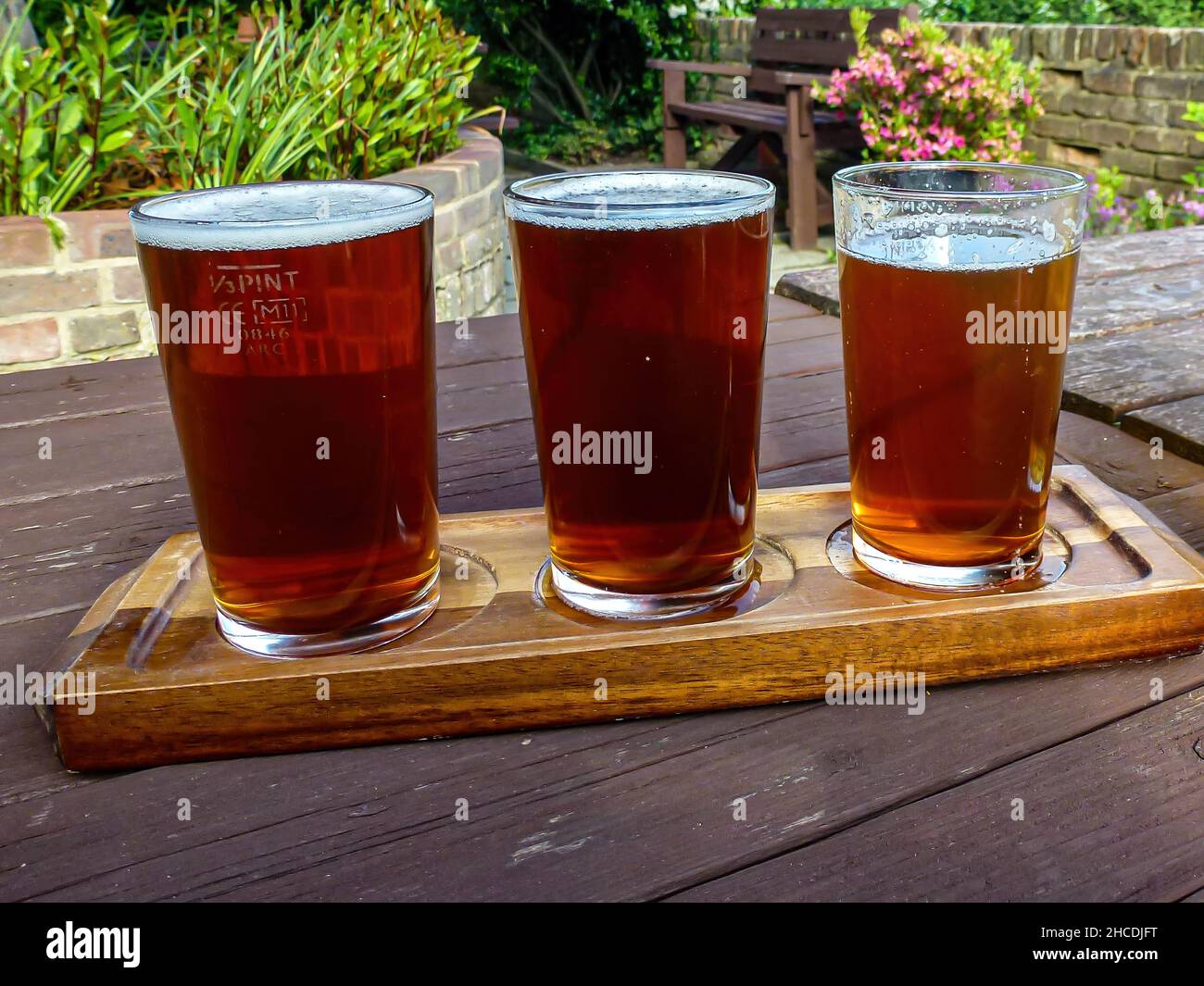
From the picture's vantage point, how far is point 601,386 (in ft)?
2.81

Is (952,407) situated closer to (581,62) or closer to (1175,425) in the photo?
(1175,425)

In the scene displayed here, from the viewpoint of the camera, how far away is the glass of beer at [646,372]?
2.70ft

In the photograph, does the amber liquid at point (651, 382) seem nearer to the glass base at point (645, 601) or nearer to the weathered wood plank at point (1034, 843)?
the glass base at point (645, 601)

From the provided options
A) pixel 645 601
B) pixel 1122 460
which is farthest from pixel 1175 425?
pixel 645 601

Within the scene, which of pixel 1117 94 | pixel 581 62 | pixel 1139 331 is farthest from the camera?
pixel 581 62

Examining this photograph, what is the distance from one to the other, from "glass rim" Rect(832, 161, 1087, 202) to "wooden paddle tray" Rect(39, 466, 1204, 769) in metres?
0.31

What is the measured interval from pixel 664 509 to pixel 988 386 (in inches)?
11.0

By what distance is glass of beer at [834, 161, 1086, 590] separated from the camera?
0.88m

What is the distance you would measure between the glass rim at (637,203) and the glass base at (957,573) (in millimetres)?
333

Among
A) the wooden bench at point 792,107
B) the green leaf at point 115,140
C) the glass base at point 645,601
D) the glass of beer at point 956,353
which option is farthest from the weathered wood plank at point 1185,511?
the wooden bench at point 792,107

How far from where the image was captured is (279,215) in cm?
84

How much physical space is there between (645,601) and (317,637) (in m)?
0.26

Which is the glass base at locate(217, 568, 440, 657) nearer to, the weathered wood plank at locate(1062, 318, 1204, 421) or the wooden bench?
the weathered wood plank at locate(1062, 318, 1204, 421)

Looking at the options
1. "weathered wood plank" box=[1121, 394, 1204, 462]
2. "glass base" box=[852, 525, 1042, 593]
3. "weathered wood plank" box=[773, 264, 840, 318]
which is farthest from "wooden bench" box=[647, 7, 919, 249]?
"glass base" box=[852, 525, 1042, 593]
